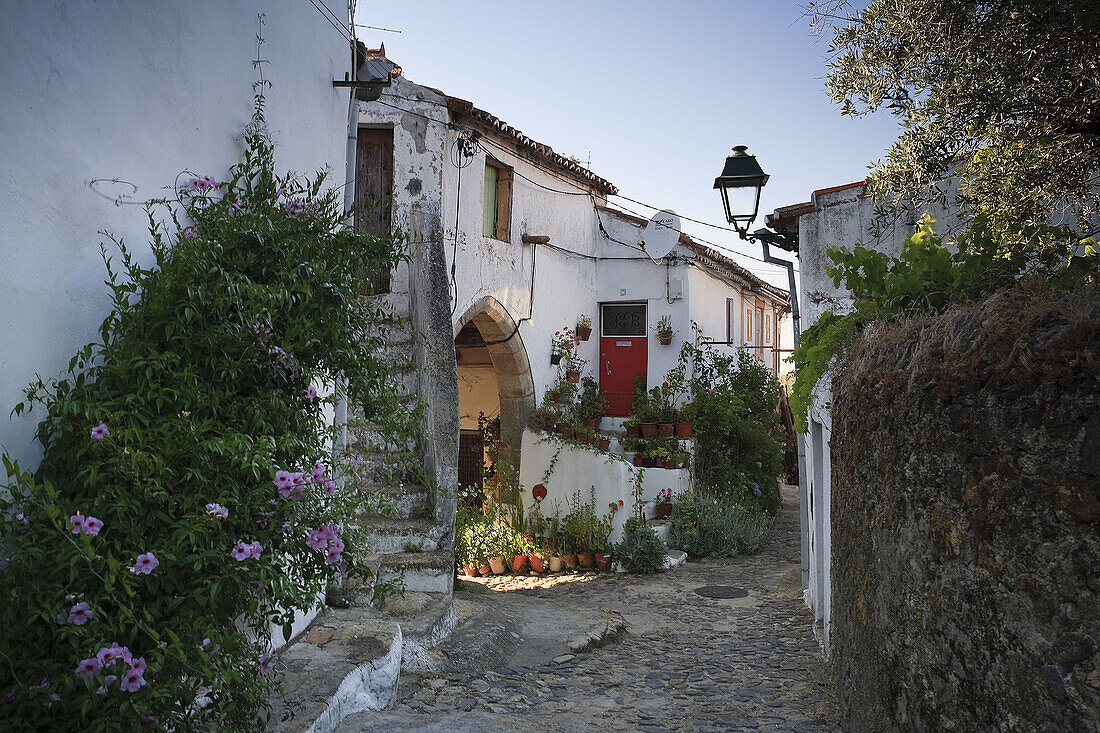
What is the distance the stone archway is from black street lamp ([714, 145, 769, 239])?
5457 mm

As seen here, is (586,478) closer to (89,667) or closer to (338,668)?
(338,668)

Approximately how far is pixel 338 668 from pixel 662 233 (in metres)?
10.7

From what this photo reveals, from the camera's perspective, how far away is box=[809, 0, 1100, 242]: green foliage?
11.3ft

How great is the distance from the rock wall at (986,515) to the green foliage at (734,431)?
34.6 feet

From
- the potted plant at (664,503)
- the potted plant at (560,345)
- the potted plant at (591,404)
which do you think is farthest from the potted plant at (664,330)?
the potted plant at (664,503)

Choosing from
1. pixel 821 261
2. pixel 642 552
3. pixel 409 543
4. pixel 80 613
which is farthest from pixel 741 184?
pixel 80 613

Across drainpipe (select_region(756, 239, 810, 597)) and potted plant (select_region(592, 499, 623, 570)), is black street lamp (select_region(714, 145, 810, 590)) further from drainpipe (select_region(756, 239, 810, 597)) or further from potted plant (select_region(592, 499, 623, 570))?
potted plant (select_region(592, 499, 623, 570))

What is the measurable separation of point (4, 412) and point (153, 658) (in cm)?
95

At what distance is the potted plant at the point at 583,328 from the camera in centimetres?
1440

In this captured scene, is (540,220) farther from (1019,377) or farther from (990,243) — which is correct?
(1019,377)

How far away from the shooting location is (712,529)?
12.3 meters


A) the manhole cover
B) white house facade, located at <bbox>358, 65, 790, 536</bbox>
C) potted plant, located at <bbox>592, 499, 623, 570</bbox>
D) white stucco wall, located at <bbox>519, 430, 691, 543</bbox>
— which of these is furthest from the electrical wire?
potted plant, located at <bbox>592, 499, 623, 570</bbox>

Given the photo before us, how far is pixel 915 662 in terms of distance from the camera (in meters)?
2.92

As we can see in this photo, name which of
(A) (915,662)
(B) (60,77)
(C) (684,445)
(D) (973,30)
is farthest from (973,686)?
(C) (684,445)
